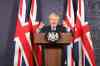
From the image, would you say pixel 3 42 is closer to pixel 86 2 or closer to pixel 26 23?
pixel 26 23

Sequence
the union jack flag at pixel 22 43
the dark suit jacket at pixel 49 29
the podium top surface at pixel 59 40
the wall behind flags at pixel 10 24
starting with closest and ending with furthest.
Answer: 1. the podium top surface at pixel 59 40
2. the dark suit jacket at pixel 49 29
3. the union jack flag at pixel 22 43
4. the wall behind flags at pixel 10 24

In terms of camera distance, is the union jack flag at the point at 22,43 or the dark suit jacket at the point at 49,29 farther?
the union jack flag at the point at 22,43

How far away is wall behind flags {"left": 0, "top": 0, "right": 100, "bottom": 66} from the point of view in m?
5.29

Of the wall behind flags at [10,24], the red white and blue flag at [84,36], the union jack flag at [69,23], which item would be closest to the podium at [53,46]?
the union jack flag at [69,23]

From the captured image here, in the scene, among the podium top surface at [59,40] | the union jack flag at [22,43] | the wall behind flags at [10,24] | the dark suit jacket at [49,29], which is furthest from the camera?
the wall behind flags at [10,24]

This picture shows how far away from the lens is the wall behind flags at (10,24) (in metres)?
5.29

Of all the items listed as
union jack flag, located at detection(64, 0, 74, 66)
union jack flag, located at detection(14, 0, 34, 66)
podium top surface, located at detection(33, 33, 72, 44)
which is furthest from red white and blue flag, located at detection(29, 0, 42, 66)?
podium top surface, located at detection(33, 33, 72, 44)

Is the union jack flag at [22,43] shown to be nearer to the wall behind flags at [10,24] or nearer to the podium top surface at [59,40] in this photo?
the wall behind flags at [10,24]

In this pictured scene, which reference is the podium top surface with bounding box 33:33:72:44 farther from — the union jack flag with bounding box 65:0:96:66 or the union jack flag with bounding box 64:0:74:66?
the union jack flag with bounding box 65:0:96:66

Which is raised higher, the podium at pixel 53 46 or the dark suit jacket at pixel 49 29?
the dark suit jacket at pixel 49 29

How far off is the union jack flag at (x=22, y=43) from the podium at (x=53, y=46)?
500mm

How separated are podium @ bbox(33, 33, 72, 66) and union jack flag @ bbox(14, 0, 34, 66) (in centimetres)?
50

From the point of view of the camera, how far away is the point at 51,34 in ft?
14.5

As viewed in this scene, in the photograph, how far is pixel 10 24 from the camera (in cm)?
534
